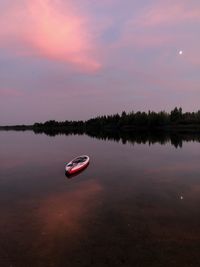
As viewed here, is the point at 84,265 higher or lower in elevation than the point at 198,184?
higher

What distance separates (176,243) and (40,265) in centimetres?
821

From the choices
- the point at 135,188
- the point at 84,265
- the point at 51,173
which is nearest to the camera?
the point at 84,265

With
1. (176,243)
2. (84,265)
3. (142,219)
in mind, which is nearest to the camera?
(84,265)

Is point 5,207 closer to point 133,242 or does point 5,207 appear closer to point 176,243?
point 133,242

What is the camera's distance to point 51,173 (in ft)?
134

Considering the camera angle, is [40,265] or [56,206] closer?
[40,265]

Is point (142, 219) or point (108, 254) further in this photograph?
point (142, 219)

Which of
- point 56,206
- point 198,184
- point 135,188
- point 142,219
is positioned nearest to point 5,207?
point 56,206

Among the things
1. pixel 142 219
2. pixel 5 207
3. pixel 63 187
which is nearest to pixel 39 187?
pixel 63 187

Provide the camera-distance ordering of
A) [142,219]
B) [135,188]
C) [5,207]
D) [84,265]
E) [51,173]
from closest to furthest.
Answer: [84,265] < [142,219] < [5,207] < [135,188] < [51,173]

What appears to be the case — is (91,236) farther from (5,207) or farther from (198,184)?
(198,184)

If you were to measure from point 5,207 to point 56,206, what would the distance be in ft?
16.3

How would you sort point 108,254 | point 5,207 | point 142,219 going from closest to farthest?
point 108,254
point 142,219
point 5,207

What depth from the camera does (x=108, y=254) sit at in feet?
43.6
